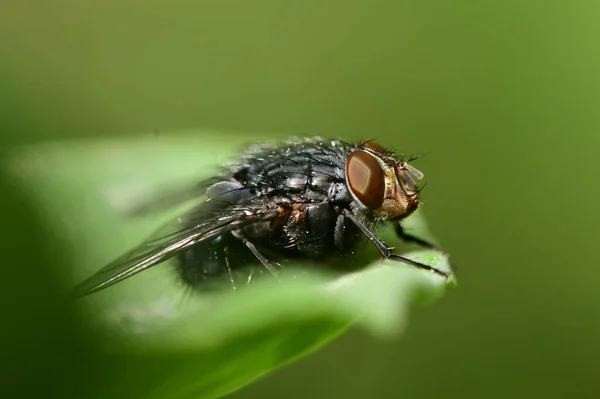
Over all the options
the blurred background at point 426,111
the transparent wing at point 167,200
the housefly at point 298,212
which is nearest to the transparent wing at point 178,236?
the housefly at point 298,212

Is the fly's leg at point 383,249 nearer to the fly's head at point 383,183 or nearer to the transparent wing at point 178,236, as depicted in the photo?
the fly's head at point 383,183

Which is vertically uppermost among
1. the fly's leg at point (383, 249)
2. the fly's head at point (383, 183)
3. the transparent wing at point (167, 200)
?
the transparent wing at point (167, 200)

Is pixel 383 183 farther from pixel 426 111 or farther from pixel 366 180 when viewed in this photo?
pixel 426 111

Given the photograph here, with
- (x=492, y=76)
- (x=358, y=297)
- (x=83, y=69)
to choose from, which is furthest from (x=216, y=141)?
(x=83, y=69)

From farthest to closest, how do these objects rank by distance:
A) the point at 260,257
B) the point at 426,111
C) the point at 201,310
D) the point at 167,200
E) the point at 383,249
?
the point at 426,111 < the point at 167,200 < the point at 260,257 < the point at 383,249 < the point at 201,310

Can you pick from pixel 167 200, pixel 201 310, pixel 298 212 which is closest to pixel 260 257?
pixel 298 212
